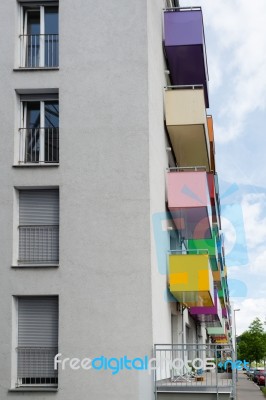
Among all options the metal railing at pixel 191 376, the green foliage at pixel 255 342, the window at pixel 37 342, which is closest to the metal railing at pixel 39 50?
the window at pixel 37 342

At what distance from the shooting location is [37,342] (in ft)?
51.0

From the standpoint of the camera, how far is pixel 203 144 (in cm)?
2155

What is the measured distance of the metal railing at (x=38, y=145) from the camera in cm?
1664

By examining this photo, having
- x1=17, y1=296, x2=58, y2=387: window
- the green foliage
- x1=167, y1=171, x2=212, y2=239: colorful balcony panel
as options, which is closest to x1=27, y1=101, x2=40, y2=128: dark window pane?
x1=167, y1=171, x2=212, y2=239: colorful balcony panel

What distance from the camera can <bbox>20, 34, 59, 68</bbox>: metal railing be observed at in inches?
674

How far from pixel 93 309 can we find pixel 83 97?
5.09 m

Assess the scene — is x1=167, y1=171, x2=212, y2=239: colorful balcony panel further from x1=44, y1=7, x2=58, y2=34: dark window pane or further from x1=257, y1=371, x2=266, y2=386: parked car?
x1=257, y1=371, x2=266, y2=386: parked car

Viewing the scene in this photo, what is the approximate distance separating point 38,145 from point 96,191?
6.72ft

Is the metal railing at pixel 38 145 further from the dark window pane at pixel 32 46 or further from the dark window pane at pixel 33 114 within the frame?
the dark window pane at pixel 32 46

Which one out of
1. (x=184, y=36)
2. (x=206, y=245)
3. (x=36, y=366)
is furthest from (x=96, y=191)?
(x=206, y=245)

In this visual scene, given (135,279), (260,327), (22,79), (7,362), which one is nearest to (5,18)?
(22,79)

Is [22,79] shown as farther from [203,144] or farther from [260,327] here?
[260,327]

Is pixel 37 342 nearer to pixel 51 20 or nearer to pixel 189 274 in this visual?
pixel 189 274

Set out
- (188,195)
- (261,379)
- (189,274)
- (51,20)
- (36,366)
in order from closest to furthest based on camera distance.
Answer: (36,366) < (51,20) < (189,274) < (188,195) < (261,379)
